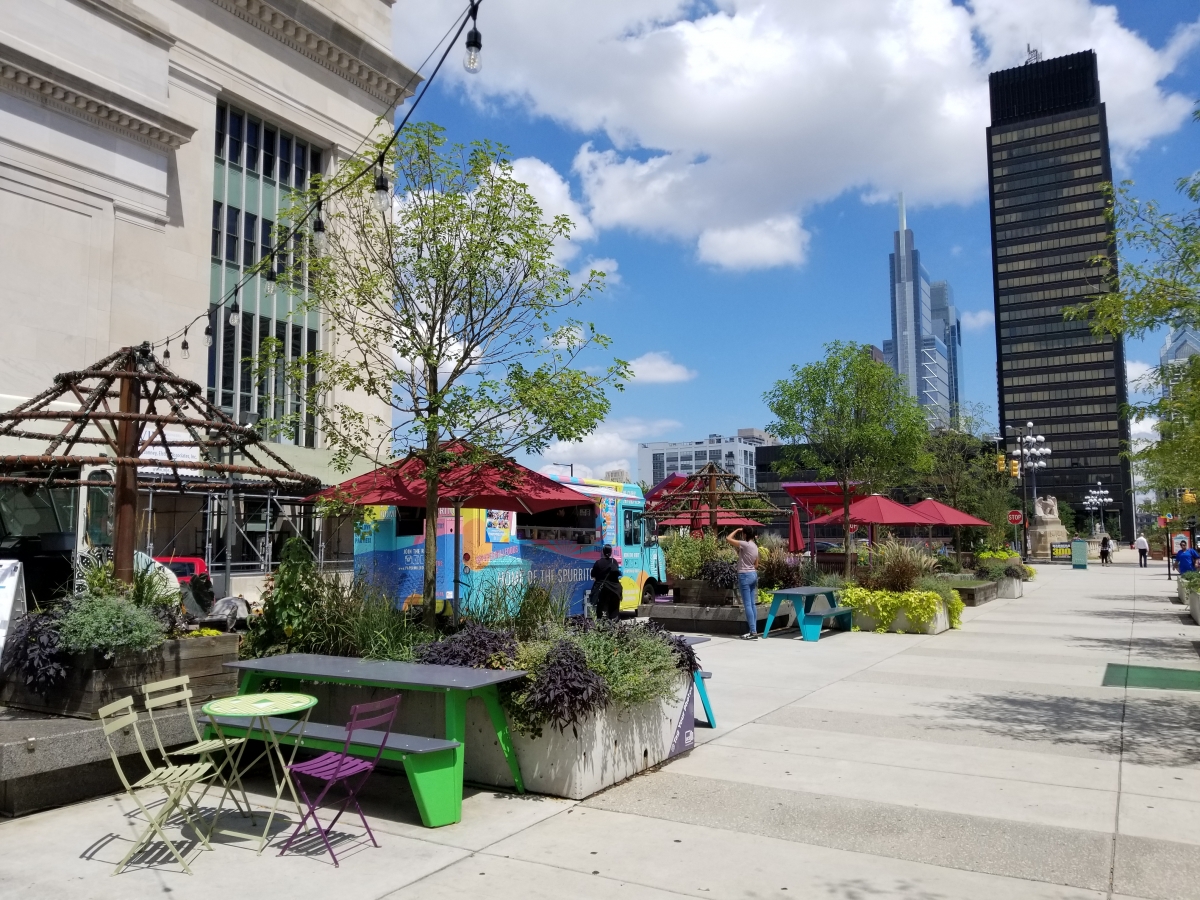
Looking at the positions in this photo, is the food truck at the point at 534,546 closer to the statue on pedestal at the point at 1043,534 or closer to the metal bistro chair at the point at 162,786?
the metal bistro chair at the point at 162,786

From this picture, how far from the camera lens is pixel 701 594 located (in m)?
17.9

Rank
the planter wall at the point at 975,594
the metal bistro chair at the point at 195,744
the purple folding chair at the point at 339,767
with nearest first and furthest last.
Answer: the purple folding chair at the point at 339,767 < the metal bistro chair at the point at 195,744 < the planter wall at the point at 975,594

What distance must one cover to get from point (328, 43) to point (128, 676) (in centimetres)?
2995

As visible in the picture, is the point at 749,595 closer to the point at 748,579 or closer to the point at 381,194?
the point at 748,579

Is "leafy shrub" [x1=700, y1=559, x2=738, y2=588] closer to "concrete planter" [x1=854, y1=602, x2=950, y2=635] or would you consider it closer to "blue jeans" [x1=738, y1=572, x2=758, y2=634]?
"blue jeans" [x1=738, y1=572, x2=758, y2=634]

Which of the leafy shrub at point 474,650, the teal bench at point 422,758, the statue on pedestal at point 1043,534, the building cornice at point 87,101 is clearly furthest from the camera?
the statue on pedestal at point 1043,534

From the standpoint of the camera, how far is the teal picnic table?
5.86 meters

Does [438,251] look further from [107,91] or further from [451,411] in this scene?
[107,91]

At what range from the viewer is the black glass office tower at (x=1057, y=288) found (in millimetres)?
149875

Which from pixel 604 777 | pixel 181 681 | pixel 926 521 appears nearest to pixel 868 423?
pixel 926 521

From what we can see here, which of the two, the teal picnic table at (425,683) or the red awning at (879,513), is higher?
the red awning at (879,513)

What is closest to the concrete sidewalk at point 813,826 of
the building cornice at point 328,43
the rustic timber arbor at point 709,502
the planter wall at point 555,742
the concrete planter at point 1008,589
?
the planter wall at point 555,742

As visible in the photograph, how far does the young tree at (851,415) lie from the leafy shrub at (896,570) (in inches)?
187

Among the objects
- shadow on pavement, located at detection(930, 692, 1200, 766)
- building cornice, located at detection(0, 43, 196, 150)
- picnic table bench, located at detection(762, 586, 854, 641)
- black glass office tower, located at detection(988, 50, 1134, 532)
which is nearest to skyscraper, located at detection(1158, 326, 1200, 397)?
shadow on pavement, located at detection(930, 692, 1200, 766)
